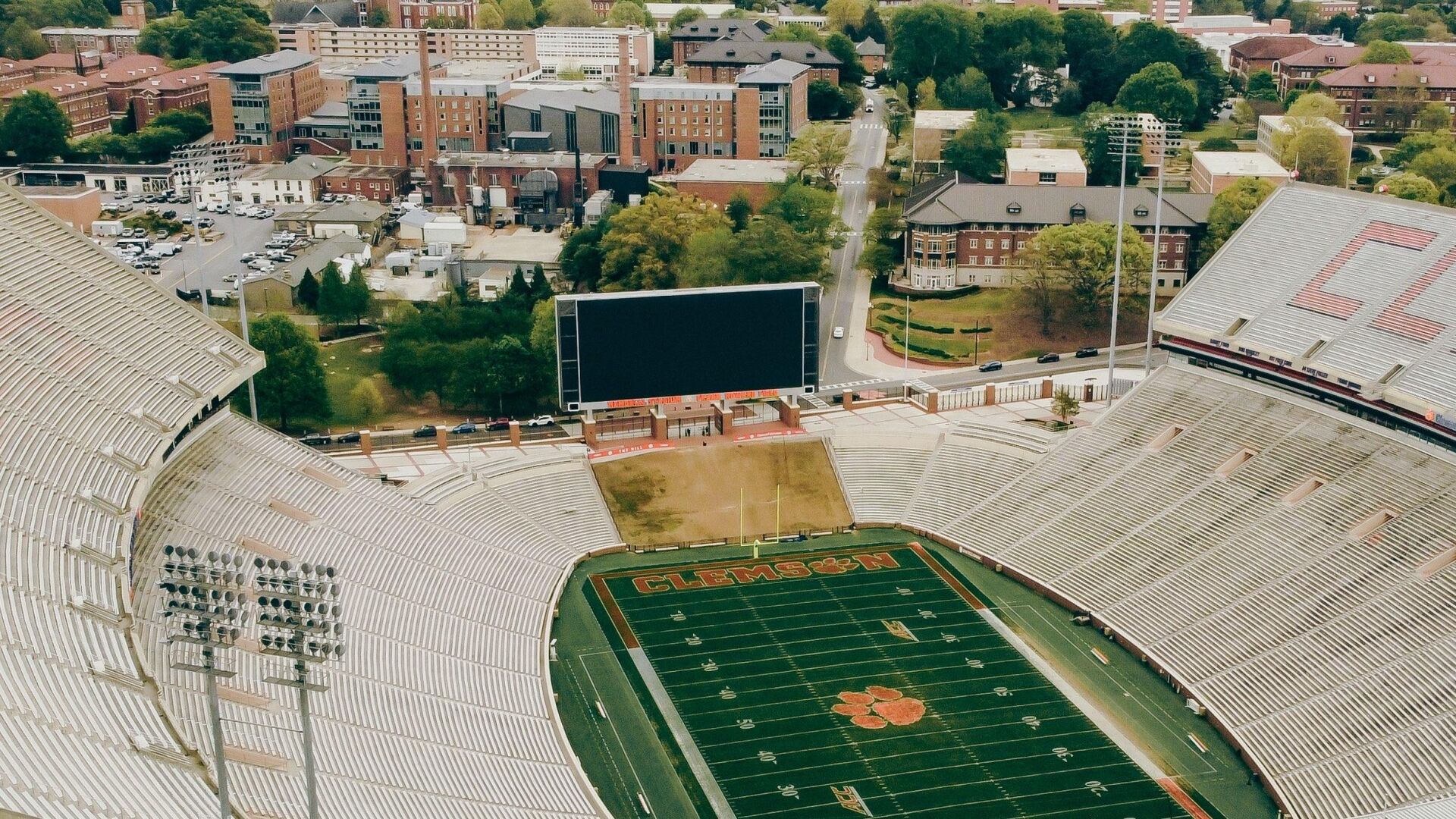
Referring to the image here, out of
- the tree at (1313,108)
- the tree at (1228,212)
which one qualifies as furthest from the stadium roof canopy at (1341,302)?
the tree at (1313,108)

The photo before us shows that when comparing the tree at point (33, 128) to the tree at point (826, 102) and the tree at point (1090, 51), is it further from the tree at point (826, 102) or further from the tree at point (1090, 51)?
the tree at point (1090, 51)

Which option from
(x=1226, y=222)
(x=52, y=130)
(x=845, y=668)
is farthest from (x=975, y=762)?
(x=52, y=130)

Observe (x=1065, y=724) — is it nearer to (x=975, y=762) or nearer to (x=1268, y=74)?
(x=975, y=762)

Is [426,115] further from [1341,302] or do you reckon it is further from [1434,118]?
[1341,302]

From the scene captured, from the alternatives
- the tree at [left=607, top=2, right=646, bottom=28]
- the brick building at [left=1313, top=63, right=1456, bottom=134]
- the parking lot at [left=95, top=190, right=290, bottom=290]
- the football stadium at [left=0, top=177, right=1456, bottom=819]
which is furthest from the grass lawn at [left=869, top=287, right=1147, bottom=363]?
the tree at [left=607, top=2, right=646, bottom=28]

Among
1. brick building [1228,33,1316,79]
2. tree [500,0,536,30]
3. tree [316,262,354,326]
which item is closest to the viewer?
tree [316,262,354,326]

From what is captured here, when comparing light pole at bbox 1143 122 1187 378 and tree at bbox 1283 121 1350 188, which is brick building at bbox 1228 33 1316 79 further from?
tree at bbox 1283 121 1350 188

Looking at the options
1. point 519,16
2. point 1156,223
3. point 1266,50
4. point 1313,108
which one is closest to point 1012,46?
point 1266,50
